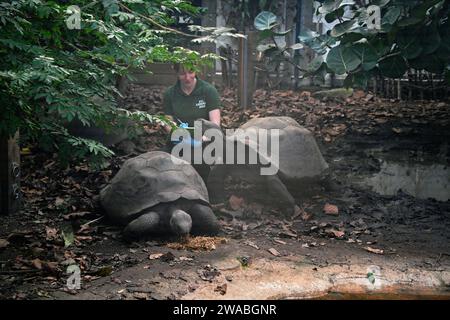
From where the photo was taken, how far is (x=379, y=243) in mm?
4230

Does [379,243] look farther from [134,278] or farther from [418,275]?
[134,278]

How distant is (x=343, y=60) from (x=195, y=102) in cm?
187

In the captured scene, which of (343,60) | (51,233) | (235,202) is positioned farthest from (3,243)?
(343,60)

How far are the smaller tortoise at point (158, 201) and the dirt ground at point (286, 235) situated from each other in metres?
0.14

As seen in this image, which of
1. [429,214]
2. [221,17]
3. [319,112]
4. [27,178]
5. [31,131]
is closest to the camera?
[31,131]

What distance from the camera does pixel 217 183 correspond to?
5398 mm

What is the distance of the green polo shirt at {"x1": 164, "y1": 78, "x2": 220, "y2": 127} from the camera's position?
5.34 m

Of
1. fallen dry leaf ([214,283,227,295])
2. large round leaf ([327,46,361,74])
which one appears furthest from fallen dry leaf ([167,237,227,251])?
large round leaf ([327,46,361,74])

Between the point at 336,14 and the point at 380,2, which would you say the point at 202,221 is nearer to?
the point at 336,14

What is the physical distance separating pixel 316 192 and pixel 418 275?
2.07 meters

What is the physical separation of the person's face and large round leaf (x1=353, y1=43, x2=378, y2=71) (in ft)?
6.56

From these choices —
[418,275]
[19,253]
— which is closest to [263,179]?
[418,275]

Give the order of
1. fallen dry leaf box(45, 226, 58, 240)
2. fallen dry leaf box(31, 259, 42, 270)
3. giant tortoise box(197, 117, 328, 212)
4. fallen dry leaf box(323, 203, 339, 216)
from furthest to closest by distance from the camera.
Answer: giant tortoise box(197, 117, 328, 212) < fallen dry leaf box(323, 203, 339, 216) < fallen dry leaf box(45, 226, 58, 240) < fallen dry leaf box(31, 259, 42, 270)

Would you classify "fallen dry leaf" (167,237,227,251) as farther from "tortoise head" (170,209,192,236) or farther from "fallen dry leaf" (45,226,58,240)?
"fallen dry leaf" (45,226,58,240)
